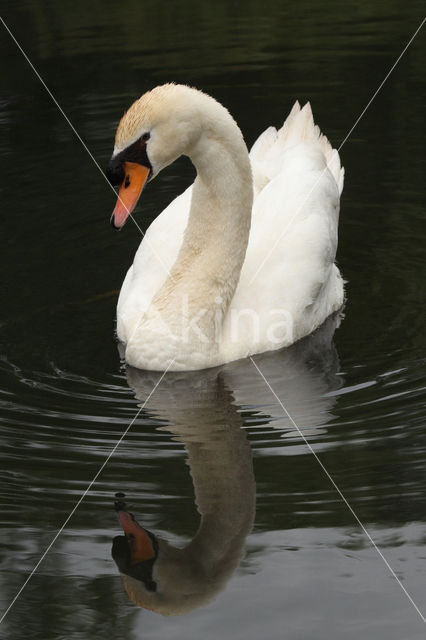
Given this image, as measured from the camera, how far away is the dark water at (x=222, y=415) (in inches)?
203

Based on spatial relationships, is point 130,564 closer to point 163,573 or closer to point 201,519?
point 163,573

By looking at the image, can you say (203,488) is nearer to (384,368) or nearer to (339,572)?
(339,572)

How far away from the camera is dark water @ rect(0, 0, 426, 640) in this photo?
5.15 meters

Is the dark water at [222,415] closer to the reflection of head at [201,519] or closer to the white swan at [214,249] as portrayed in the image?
the reflection of head at [201,519]

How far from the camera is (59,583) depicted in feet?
17.5

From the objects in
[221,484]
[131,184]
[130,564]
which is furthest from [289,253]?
[130,564]

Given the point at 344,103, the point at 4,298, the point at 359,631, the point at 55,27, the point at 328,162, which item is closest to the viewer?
the point at 359,631

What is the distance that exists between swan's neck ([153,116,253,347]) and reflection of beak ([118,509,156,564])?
1885 millimetres

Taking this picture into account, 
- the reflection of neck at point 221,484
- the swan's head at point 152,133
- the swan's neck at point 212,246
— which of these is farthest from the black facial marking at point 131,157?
the reflection of neck at point 221,484

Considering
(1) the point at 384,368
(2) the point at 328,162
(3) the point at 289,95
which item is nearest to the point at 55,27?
(3) the point at 289,95

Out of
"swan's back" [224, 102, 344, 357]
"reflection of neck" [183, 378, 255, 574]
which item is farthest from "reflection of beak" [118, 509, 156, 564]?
"swan's back" [224, 102, 344, 357]

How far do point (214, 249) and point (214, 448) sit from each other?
166 centimetres

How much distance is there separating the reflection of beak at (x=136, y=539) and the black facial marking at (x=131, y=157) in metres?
2.07

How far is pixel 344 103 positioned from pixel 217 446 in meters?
6.52
